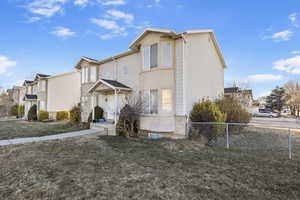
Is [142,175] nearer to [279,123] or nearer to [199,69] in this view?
[199,69]

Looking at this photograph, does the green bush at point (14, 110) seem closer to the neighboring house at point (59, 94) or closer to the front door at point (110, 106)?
the neighboring house at point (59, 94)

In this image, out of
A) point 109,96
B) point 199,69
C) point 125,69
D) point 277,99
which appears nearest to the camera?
point 199,69

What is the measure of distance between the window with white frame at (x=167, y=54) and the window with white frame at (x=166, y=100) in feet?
5.95

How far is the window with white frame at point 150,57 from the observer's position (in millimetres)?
11234

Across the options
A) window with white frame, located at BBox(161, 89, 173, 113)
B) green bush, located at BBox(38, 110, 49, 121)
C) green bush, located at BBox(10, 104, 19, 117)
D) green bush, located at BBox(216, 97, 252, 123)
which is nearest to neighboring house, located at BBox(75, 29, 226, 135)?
window with white frame, located at BBox(161, 89, 173, 113)

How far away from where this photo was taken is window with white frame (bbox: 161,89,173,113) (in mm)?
10562

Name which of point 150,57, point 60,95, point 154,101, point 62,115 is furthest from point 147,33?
point 60,95

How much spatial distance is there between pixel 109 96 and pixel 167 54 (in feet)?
22.8

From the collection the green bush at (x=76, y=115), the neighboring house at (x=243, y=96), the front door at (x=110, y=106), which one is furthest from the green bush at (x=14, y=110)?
the neighboring house at (x=243, y=96)

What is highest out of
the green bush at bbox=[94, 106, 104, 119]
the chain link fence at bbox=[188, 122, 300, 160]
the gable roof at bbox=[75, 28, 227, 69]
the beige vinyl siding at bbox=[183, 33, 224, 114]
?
the gable roof at bbox=[75, 28, 227, 69]

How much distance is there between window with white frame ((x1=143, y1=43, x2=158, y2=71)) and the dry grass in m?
6.34

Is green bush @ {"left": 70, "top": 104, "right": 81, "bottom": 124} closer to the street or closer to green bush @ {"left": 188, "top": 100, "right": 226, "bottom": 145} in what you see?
green bush @ {"left": 188, "top": 100, "right": 226, "bottom": 145}

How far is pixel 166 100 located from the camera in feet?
35.1

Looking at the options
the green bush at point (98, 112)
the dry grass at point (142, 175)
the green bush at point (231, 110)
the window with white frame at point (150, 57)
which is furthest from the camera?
the green bush at point (98, 112)
